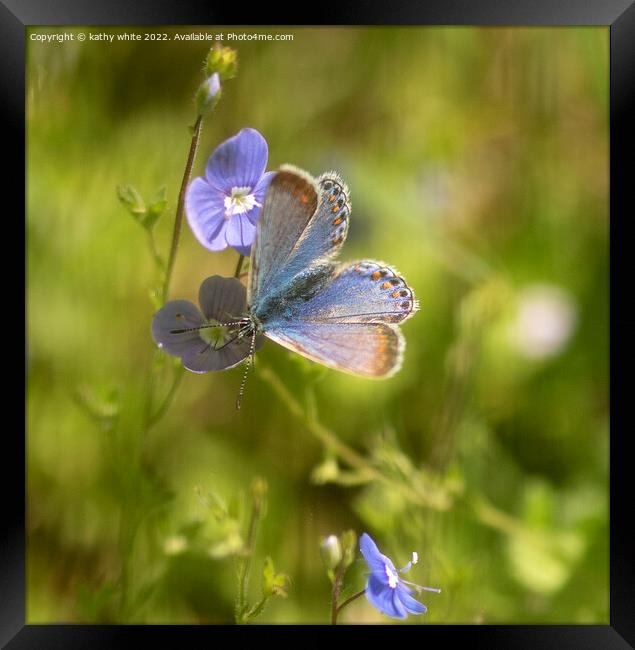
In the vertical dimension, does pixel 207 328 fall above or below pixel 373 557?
above

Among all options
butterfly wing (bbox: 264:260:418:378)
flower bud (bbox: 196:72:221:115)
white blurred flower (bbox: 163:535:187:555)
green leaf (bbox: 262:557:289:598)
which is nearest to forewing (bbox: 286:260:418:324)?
butterfly wing (bbox: 264:260:418:378)

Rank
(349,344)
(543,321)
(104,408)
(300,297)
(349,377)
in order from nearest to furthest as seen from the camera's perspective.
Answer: (349,344), (300,297), (104,408), (349,377), (543,321)

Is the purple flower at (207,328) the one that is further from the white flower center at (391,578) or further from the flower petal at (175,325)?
the white flower center at (391,578)

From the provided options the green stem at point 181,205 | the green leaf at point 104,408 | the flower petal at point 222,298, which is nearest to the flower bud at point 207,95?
the green stem at point 181,205

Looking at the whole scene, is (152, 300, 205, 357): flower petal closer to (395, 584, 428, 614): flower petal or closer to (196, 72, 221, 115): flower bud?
(196, 72, 221, 115): flower bud

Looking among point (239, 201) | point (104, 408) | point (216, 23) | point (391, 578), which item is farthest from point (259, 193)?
point (391, 578)

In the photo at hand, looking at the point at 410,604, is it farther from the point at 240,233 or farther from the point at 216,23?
the point at 216,23
